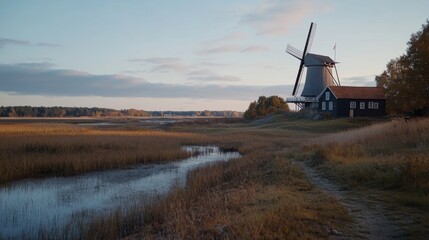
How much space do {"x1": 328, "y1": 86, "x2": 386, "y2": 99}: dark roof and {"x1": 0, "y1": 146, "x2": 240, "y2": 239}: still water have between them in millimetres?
43924

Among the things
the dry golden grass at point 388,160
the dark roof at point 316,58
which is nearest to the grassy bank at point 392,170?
the dry golden grass at point 388,160

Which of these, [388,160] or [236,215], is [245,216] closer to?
[236,215]

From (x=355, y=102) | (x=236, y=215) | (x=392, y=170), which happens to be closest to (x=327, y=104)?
(x=355, y=102)

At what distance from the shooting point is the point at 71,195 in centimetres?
1512

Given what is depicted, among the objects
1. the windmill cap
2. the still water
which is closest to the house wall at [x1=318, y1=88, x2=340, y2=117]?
the windmill cap

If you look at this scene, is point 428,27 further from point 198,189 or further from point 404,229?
point 404,229

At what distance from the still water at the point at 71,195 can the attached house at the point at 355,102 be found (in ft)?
142

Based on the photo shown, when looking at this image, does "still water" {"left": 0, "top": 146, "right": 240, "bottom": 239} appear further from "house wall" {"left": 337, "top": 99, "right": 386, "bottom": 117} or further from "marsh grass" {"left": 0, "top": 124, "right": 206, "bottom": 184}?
"house wall" {"left": 337, "top": 99, "right": 386, "bottom": 117}

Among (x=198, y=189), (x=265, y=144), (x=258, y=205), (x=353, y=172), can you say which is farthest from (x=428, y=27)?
(x=258, y=205)

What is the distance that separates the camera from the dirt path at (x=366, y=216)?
716 centimetres

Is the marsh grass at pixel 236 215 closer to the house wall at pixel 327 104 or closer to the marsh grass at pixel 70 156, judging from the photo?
the marsh grass at pixel 70 156

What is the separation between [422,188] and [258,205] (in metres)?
4.63

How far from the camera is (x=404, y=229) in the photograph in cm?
735

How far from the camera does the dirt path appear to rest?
23.5 feet
